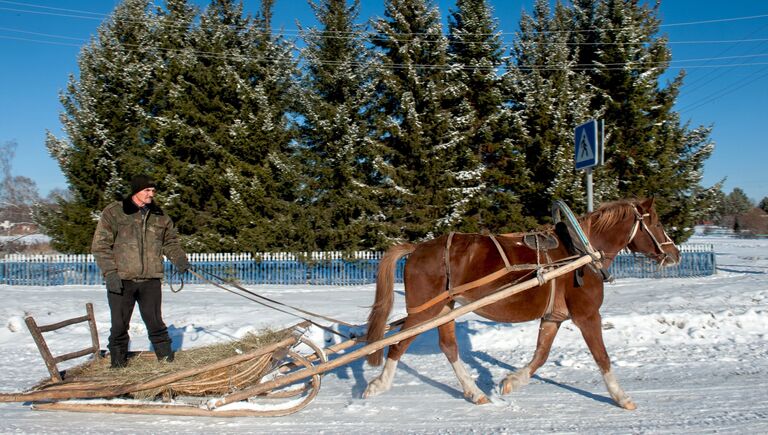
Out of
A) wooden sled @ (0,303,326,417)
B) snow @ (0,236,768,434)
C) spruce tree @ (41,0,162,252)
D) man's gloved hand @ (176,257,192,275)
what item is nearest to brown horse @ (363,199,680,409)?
snow @ (0,236,768,434)

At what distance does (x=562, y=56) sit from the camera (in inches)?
674

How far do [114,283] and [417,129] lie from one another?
1243cm

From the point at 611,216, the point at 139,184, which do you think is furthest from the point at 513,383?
the point at 139,184

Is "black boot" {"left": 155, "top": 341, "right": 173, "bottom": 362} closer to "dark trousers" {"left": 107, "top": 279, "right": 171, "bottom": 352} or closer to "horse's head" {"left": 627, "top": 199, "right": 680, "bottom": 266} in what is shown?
"dark trousers" {"left": 107, "top": 279, "right": 171, "bottom": 352}

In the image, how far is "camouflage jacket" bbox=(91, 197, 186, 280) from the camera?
15.0 ft

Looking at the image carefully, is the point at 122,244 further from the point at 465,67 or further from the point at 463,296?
the point at 465,67

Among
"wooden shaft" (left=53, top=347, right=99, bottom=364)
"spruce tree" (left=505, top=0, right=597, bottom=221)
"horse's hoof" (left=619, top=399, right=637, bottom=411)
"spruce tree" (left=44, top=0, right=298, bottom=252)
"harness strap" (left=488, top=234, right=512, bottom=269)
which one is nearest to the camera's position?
"horse's hoof" (left=619, top=399, right=637, bottom=411)

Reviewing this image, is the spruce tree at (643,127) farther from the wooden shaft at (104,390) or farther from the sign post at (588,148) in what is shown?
the wooden shaft at (104,390)

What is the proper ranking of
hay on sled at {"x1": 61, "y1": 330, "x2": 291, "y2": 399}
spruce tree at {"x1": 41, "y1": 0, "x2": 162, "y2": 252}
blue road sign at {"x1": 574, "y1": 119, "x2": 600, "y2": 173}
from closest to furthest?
hay on sled at {"x1": 61, "y1": 330, "x2": 291, "y2": 399}, blue road sign at {"x1": 574, "y1": 119, "x2": 600, "y2": 173}, spruce tree at {"x1": 41, "y1": 0, "x2": 162, "y2": 252}

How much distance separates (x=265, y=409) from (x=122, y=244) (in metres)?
1.99

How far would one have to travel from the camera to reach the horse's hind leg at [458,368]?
15.2 ft

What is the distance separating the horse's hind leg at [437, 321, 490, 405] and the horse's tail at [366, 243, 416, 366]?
1.89 feet

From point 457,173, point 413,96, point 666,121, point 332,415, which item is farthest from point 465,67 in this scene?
point 332,415

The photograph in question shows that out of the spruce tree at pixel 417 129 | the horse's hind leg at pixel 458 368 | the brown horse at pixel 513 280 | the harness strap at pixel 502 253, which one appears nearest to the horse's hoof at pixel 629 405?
the brown horse at pixel 513 280
